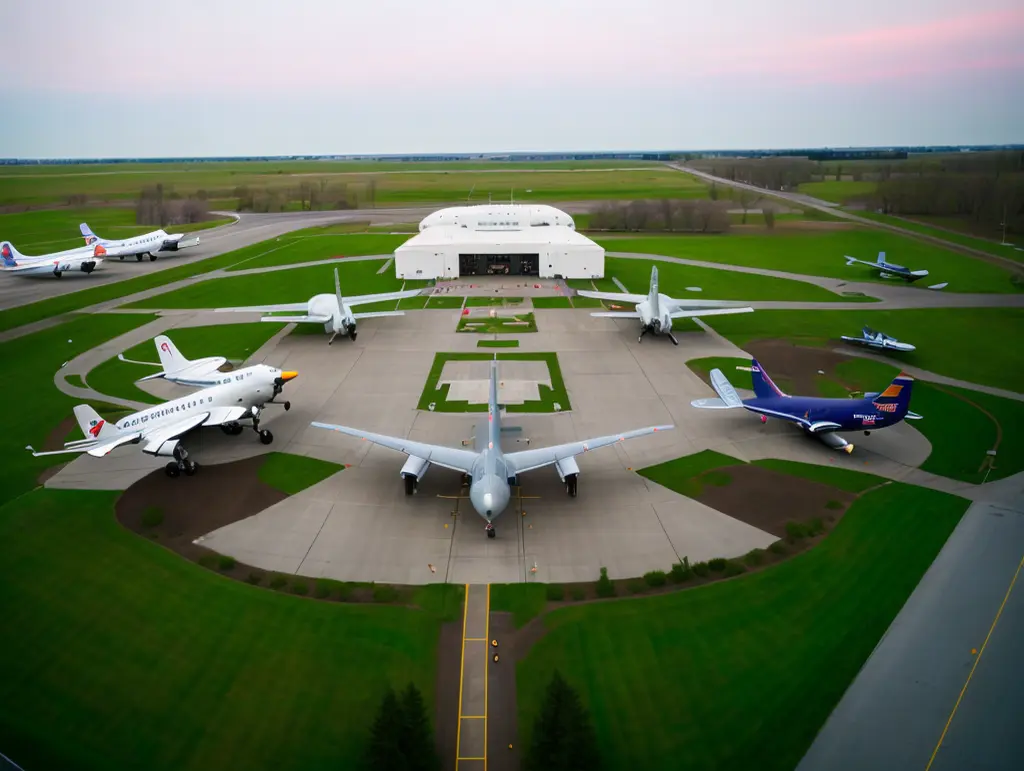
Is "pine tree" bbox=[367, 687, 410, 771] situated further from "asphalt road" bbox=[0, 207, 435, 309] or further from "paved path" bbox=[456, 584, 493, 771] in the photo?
"asphalt road" bbox=[0, 207, 435, 309]

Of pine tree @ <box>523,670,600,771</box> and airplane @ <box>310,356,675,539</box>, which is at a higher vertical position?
airplane @ <box>310,356,675,539</box>

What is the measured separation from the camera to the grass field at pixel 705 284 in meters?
73.6

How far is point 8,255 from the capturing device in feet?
257

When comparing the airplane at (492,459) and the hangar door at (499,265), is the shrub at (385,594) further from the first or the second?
the hangar door at (499,265)

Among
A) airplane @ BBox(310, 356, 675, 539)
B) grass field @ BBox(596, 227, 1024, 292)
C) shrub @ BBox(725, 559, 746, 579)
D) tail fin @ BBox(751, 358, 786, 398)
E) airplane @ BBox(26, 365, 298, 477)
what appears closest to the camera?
shrub @ BBox(725, 559, 746, 579)

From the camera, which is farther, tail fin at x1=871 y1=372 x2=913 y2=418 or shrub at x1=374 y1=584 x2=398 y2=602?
tail fin at x1=871 y1=372 x2=913 y2=418

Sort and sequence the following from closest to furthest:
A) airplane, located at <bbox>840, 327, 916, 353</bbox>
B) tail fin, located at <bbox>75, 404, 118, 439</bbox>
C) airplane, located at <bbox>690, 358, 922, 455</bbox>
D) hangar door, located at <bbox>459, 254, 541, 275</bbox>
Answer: tail fin, located at <bbox>75, 404, 118, 439</bbox> < airplane, located at <bbox>690, 358, 922, 455</bbox> < airplane, located at <bbox>840, 327, 916, 353</bbox> < hangar door, located at <bbox>459, 254, 541, 275</bbox>

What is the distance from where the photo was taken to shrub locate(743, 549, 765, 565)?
2662cm

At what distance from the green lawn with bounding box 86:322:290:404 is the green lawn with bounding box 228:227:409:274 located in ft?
102

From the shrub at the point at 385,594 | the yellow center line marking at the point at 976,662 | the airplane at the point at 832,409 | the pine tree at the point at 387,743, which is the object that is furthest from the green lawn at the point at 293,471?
the yellow center line marking at the point at 976,662

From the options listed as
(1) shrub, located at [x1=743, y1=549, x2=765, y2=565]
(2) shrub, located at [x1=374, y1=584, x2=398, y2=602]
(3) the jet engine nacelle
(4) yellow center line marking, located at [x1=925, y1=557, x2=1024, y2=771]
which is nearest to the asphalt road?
(2) shrub, located at [x1=374, y1=584, x2=398, y2=602]

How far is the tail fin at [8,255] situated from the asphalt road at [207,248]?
2857 millimetres

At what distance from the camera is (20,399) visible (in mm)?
44250

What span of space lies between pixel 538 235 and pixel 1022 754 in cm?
7822
